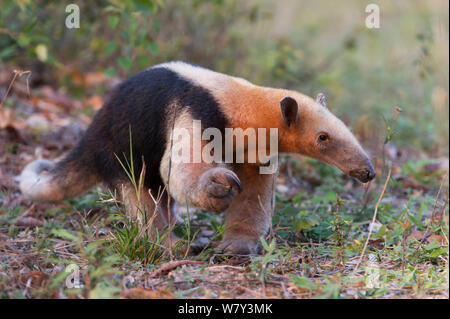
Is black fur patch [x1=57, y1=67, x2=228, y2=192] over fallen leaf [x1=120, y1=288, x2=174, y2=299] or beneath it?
over

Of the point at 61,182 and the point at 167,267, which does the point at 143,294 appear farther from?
the point at 61,182

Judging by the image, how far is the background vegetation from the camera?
4551 mm

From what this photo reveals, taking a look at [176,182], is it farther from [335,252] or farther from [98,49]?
[98,49]

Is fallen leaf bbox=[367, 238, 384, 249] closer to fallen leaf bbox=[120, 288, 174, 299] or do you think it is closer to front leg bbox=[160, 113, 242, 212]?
front leg bbox=[160, 113, 242, 212]

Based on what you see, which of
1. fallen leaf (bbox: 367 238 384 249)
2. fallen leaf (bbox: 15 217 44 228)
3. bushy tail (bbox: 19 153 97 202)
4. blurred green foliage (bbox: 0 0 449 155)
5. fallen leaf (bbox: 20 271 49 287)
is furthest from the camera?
blurred green foliage (bbox: 0 0 449 155)

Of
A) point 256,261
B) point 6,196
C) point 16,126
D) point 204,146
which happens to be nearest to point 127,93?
point 204,146

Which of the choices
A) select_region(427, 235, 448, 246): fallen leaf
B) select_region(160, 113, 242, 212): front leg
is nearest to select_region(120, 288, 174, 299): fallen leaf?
select_region(160, 113, 242, 212): front leg

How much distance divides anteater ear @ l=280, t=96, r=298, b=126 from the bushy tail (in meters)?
2.44

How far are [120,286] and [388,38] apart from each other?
15042mm

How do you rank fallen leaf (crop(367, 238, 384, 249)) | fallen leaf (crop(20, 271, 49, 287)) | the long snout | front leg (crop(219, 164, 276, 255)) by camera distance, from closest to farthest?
fallen leaf (crop(20, 271, 49, 287))
the long snout
fallen leaf (crop(367, 238, 384, 249))
front leg (crop(219, 164, 276, 255))

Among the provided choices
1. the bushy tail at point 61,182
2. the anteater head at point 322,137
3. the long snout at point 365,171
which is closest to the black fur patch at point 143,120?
the bushy tail at point 61,182

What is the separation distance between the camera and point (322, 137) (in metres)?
5.36

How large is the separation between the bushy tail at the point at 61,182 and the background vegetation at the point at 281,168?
0.20 meters

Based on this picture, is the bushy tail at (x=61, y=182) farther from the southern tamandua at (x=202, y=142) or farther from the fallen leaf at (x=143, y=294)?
the fallen leaf at (x=143, y=294)
